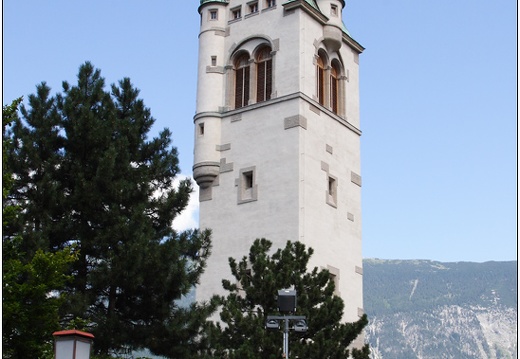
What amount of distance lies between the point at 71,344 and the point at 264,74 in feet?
92.9

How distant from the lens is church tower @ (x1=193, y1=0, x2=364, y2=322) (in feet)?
133

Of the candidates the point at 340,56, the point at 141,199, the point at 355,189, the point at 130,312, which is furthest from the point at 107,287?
the point at 340,56

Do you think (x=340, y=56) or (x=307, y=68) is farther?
(x=340, y=56)

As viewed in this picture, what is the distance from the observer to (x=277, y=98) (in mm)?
41969

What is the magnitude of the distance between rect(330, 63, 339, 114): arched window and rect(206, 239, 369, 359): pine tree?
1510 cm

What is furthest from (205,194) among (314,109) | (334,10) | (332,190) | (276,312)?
(276,312)

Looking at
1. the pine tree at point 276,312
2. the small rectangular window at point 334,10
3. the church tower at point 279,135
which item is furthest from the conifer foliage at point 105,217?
the small rectangular window at point 334,10

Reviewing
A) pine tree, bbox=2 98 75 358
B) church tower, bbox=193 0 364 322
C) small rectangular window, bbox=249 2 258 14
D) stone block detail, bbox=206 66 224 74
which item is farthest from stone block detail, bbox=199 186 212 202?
pine tree, bbox=2 98 75 358

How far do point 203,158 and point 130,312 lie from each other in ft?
46.0

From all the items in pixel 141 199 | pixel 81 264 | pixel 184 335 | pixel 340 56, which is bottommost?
pixel 184 335

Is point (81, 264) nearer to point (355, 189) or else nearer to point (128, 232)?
point (128, 232)

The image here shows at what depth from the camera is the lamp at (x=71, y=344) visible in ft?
53.1

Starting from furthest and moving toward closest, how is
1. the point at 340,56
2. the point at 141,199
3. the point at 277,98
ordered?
1. the point at 340,56
2. the point at 277,98
3. the point at 141,199

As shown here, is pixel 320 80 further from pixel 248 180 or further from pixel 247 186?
pixel 247 186
